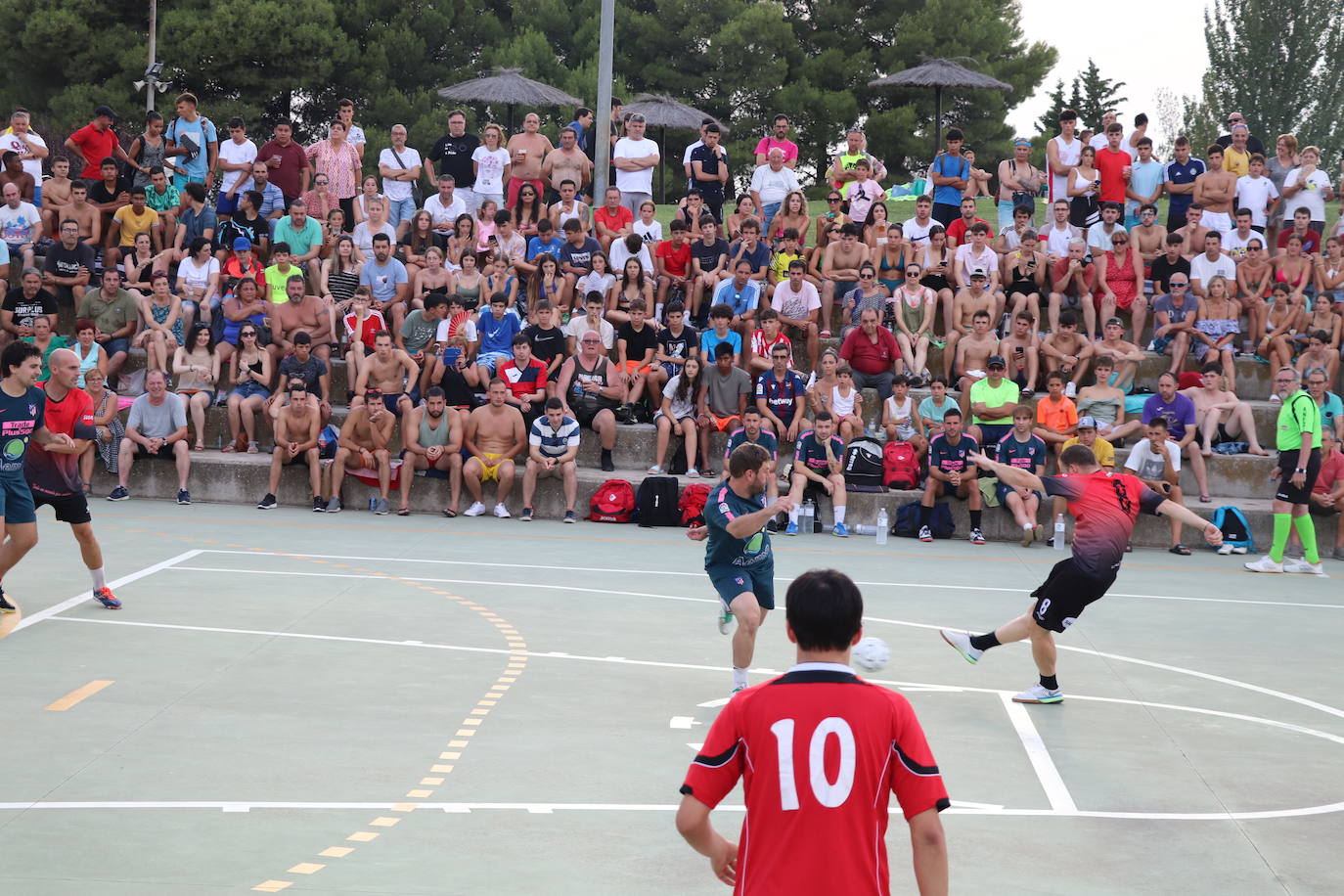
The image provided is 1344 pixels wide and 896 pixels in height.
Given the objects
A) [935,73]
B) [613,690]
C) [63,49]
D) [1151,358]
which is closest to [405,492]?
[613,690]

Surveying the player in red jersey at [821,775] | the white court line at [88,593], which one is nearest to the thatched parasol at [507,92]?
the white court line at [88,593]

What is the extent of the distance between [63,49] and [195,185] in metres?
23.9

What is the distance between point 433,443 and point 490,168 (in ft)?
17.0

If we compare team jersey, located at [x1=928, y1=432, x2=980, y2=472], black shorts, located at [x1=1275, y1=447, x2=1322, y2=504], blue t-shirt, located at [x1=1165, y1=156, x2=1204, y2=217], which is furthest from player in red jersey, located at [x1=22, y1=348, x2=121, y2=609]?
blue t-shirt, located at [x1=1165, y1=156, x2=1204, y2=217]

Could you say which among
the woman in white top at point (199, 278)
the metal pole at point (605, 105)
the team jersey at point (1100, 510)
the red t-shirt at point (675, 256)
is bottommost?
the team jersey at point (1100, 510)

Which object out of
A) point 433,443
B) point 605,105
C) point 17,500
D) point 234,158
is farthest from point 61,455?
point 605,105

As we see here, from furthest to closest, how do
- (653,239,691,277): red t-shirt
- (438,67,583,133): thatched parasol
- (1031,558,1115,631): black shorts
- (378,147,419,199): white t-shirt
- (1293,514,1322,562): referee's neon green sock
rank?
(438,67,583,133): thatched parasol, (378,147,419,199): white t-shirt, (653,239,691,277): red t-shirt, (1293,514,1322,562): referee's neon green sock, (1031,558,1115,631): black shorts

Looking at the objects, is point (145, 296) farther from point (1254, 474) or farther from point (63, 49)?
point (63, 49)

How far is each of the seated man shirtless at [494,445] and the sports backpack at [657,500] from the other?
1.58 meters

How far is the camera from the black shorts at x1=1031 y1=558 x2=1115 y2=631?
357 inches

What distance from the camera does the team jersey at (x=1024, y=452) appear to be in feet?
53.7

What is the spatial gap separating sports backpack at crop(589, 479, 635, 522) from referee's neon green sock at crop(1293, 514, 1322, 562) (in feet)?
24.1

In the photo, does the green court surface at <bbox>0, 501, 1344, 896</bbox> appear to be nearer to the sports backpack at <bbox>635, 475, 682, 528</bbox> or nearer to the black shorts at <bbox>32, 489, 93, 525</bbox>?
the black shorts at <bbox>32, 489, 93, 525</bbox>

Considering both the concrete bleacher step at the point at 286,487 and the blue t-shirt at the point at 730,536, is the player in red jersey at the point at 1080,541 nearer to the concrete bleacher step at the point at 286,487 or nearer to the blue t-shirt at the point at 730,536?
the blue t-shirt at the point at 730,536
